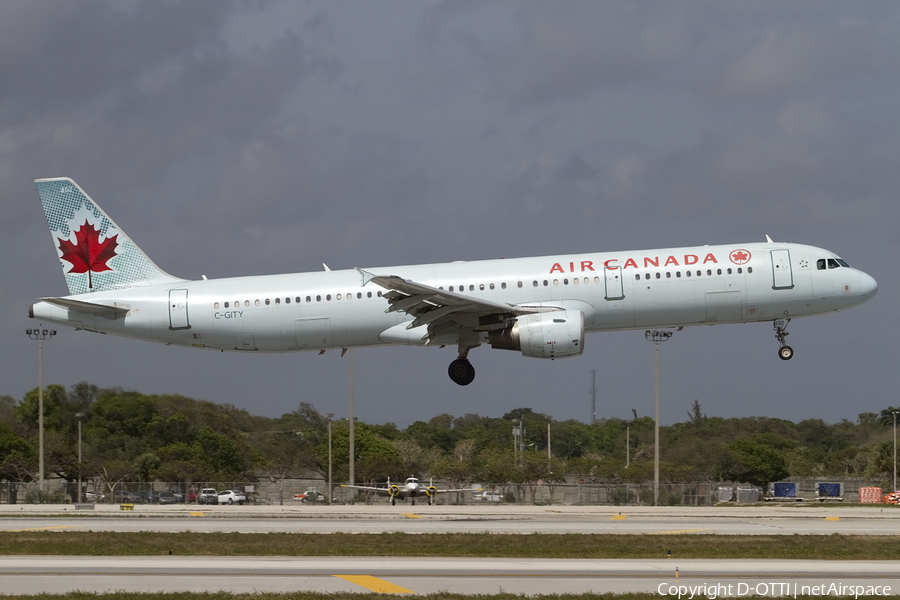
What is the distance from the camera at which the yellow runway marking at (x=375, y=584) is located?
22.1 metres

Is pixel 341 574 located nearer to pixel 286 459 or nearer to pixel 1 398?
pixel 1 398

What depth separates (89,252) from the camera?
42062 mm

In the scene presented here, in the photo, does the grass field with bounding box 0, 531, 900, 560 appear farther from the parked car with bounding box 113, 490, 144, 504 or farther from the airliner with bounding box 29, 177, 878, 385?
the parked car with bounding box 113, 490, 144, 504

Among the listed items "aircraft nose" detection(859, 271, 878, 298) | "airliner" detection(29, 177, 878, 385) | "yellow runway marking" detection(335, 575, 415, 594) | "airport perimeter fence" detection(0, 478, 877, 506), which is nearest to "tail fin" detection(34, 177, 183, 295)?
"airliner" detection(29, 177, 878, 385)

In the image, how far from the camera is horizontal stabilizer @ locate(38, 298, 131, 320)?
1529 inches

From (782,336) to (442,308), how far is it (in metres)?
12.6

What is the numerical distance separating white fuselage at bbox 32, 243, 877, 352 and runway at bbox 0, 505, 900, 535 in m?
6.80

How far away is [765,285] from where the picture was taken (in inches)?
1469

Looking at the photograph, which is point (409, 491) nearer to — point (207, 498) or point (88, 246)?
point (207, 498)

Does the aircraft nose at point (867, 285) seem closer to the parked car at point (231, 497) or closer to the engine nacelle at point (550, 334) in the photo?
the engine nacelle at point (550, 334)

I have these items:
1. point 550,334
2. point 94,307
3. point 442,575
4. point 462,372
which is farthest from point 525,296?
point 94,307

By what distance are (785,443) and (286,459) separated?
58.3 meters

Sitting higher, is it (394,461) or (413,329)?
(413,329)

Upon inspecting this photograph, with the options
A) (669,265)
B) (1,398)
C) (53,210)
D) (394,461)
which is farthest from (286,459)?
(669,265)
